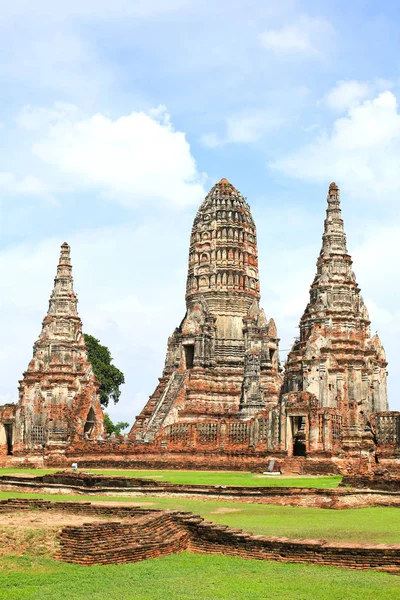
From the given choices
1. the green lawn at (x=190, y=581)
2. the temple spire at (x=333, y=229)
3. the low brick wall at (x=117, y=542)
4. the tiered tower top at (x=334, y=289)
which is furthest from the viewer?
the temple spire at (x=333, y=229)

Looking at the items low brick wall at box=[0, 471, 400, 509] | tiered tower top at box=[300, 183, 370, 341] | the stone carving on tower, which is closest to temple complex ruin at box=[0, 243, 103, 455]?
the stone carving on tower

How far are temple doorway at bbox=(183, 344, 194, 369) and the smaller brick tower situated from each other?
596 centimetres

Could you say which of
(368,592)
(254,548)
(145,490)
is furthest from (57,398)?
(368,592)

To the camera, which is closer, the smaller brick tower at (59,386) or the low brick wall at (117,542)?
the low brick wall at (117,542)

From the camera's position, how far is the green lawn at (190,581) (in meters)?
11.0

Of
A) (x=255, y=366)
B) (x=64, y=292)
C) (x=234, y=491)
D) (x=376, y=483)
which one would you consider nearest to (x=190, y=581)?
(x=234, y=491)

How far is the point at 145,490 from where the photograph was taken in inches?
971

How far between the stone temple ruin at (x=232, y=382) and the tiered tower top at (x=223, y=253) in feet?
0.24

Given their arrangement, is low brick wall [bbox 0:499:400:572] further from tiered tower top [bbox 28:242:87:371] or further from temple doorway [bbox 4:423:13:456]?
tiered tower top [bbox 28:242:87:371]

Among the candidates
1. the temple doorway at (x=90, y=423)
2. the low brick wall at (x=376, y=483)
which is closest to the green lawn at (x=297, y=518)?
the low brick wall at (x=376, y=483)

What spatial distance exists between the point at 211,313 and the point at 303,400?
48.2 feet

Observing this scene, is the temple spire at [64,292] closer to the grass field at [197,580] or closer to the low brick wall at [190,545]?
the low brick wall at [190,545]

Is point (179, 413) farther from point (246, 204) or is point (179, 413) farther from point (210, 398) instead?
point (246, 204)

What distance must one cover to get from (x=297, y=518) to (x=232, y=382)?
3205 centimetres
